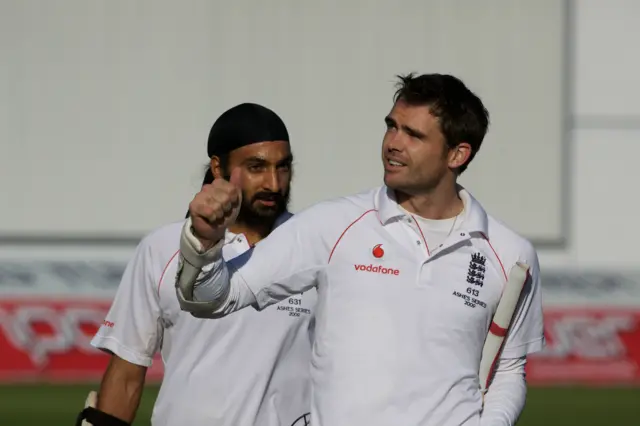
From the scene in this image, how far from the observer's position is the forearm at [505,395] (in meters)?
4.73

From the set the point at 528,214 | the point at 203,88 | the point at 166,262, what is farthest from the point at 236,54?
the point at 166,262

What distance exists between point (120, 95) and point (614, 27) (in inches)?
235

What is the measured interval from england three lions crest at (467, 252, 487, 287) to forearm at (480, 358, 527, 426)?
1.14ft

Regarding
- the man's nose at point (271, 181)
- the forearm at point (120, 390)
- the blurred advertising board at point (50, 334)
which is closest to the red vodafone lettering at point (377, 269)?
the man's nose at point (271, 181)

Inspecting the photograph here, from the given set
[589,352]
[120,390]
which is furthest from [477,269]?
[589,352]

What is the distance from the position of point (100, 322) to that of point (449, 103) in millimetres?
11929

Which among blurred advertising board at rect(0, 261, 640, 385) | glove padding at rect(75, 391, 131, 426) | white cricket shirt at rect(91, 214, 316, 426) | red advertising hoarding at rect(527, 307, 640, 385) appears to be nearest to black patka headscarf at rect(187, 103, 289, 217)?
white cricket shirt at rect(91, 214, 316, 426)

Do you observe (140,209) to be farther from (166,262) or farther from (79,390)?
(166,262)

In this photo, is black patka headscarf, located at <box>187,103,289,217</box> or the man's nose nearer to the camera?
the man's nose

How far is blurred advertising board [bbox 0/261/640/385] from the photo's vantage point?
53.2ft

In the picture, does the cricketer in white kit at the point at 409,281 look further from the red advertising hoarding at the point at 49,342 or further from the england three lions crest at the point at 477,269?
the red advertising hoarding at the point at 49,342

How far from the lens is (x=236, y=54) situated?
17.5m

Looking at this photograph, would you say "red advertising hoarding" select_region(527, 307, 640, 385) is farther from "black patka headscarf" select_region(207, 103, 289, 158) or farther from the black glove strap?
the black glove strap

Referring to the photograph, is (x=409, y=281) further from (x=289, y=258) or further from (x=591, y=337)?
(x=591, y=337)
